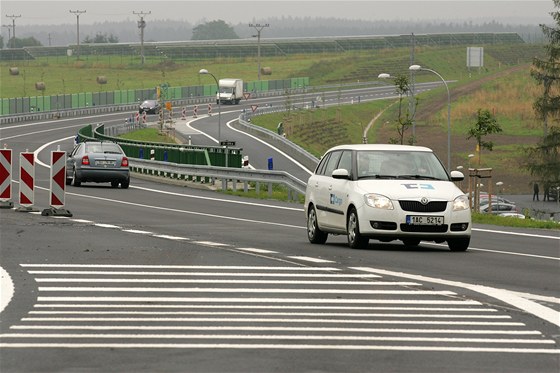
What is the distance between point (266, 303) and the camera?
44.7 feet

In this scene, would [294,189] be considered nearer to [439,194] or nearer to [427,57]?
[439,194]

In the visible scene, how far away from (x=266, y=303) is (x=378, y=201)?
24.1 ft

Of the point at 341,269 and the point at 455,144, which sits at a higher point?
the point at 341,269

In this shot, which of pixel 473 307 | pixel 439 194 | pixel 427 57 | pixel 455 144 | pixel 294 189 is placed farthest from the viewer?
pixel 427 57

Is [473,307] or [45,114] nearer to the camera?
[473,307]

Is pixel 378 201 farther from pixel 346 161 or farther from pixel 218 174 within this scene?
pixel 218 174

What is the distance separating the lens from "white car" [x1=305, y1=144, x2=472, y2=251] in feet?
67.7

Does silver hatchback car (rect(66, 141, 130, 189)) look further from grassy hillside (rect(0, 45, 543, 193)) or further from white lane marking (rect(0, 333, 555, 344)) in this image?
grassy hillside (rect(0, 45, 543, 193))

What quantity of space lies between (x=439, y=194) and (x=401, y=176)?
3.01 ft

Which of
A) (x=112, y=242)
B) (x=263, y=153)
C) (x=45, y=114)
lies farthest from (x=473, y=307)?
(x=45, y=114)

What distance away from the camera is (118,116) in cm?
12350

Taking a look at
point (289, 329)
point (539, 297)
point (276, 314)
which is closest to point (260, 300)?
point (276, 314)

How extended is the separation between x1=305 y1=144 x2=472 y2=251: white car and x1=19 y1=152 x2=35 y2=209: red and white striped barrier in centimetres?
777

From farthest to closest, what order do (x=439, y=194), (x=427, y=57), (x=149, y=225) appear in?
(x=427, y=57) → (x=149, y=225) → (x=439, y=194)
